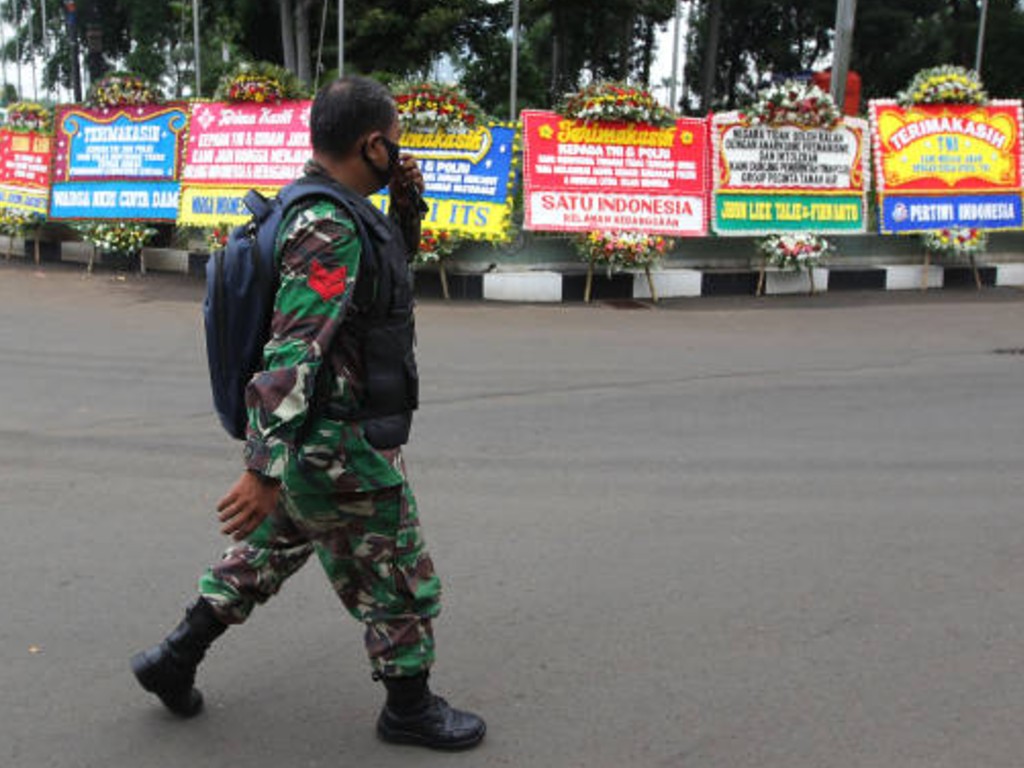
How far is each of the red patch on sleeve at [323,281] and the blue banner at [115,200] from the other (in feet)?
34.5

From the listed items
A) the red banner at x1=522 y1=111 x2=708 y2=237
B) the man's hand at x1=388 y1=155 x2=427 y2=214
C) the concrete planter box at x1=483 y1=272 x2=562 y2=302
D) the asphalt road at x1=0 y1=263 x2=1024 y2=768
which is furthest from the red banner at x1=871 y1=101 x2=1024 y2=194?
the man's hand at x1=388 y1=155 x2=427 y2=214

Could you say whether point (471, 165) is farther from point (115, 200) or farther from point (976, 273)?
point (976, 273)

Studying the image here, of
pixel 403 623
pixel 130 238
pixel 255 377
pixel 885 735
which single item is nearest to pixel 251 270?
pixel 255 377

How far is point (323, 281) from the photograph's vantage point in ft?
7.78

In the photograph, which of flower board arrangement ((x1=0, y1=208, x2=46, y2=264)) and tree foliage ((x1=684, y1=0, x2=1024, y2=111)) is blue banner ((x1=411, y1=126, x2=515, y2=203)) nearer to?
flower board arrangement ((x1=0, y1=208, x2=46, y2=264))

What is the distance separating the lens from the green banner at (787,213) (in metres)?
11.6

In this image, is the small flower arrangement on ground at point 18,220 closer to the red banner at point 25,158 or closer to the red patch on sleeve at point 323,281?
the red banner at point 25,158

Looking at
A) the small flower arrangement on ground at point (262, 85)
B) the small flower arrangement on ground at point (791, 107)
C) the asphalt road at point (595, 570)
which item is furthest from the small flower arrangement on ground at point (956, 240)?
the small flower arrangement on ground at point (262, 85)

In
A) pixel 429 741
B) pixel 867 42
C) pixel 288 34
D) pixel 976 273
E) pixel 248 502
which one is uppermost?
pixel 867 42

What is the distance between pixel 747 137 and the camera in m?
11.6

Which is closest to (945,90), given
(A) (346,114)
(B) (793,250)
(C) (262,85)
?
(B) (793,250)

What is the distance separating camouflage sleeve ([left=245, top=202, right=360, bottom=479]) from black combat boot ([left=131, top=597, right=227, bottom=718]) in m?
0.66

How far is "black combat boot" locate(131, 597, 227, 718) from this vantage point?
283 cm

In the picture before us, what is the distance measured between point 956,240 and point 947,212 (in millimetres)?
344
